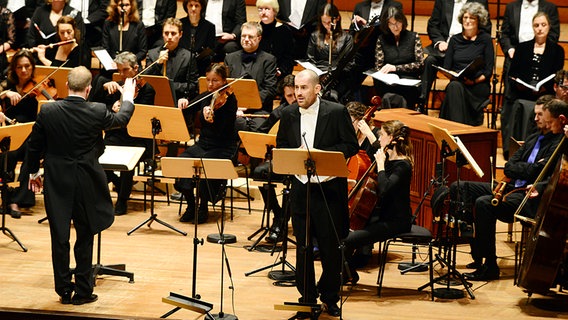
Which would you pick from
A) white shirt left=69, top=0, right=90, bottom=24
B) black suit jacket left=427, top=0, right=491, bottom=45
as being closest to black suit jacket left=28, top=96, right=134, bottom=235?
white shirt left=69, top=0, right=90, bottom=24

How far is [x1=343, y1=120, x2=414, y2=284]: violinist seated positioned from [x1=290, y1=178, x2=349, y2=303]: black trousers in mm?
322

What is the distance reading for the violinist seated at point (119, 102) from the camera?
739cm

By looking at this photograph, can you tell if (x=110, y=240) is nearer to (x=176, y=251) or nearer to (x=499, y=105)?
(x=176, y=251)

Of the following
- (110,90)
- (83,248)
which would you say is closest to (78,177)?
(83,248)

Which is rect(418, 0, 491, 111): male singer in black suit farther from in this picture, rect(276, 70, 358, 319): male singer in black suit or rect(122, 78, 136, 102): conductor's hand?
rect(122, 78, 136, 102): conductor's hand

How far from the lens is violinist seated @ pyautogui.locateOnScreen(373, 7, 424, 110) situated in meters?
8.36

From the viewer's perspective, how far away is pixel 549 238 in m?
5.06

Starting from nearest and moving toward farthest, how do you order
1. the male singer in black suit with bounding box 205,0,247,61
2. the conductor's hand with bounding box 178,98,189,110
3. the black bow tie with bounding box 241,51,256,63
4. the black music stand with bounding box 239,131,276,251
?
the black music stand with bounding box 239,131,276,251, the conductor's hand with bounding box 178,98,189,110, the black bow tie with bounding box 241,51,256,63, the male singer in black suit with bounding box 205,0,247,61

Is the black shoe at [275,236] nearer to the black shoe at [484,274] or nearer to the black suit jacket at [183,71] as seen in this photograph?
the black shoe at [484,274]

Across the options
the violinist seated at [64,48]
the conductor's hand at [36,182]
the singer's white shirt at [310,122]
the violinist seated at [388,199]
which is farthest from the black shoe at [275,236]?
the violinist seated at [64,48]

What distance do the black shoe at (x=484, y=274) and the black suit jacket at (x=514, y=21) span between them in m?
3.16

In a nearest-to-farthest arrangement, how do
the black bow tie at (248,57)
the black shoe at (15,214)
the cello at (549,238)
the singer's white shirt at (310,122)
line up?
1. the cello at (549,238)
2. the singer's white shirt at (310,122)
3. the black shoe at (15,214)
4. the black bow tie at (248,57)

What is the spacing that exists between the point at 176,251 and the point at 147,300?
3.45 ft

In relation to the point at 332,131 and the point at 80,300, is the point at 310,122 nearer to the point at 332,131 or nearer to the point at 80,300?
the point at 332,131
